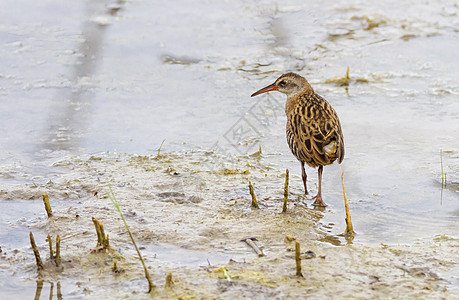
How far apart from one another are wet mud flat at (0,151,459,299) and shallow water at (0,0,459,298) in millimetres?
155

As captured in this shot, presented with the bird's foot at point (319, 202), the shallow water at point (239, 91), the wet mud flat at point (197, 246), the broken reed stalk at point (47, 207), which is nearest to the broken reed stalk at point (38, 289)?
the wet mud flat at point (197, 246)

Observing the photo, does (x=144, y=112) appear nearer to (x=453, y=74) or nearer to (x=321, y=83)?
(x=321, y=83)

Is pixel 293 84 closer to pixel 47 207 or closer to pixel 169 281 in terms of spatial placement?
pixel 47 207

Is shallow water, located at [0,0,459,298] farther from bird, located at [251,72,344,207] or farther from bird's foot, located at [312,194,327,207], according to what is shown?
bird, located at [251,72,344,207]

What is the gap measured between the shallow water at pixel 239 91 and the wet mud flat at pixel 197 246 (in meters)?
0.16

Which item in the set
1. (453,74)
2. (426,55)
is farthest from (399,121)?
(426,55)

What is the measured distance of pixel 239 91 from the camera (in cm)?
869

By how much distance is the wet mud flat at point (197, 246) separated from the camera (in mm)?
4242

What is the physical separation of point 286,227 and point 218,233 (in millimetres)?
550

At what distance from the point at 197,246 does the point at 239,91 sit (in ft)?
13.3

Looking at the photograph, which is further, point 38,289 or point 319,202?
point 319,202

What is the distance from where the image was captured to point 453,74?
29.2 feet

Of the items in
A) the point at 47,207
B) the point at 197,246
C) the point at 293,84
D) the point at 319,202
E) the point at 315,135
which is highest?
the point at 293,84

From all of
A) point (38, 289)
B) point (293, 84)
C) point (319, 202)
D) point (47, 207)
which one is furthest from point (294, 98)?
point (38, 289)
